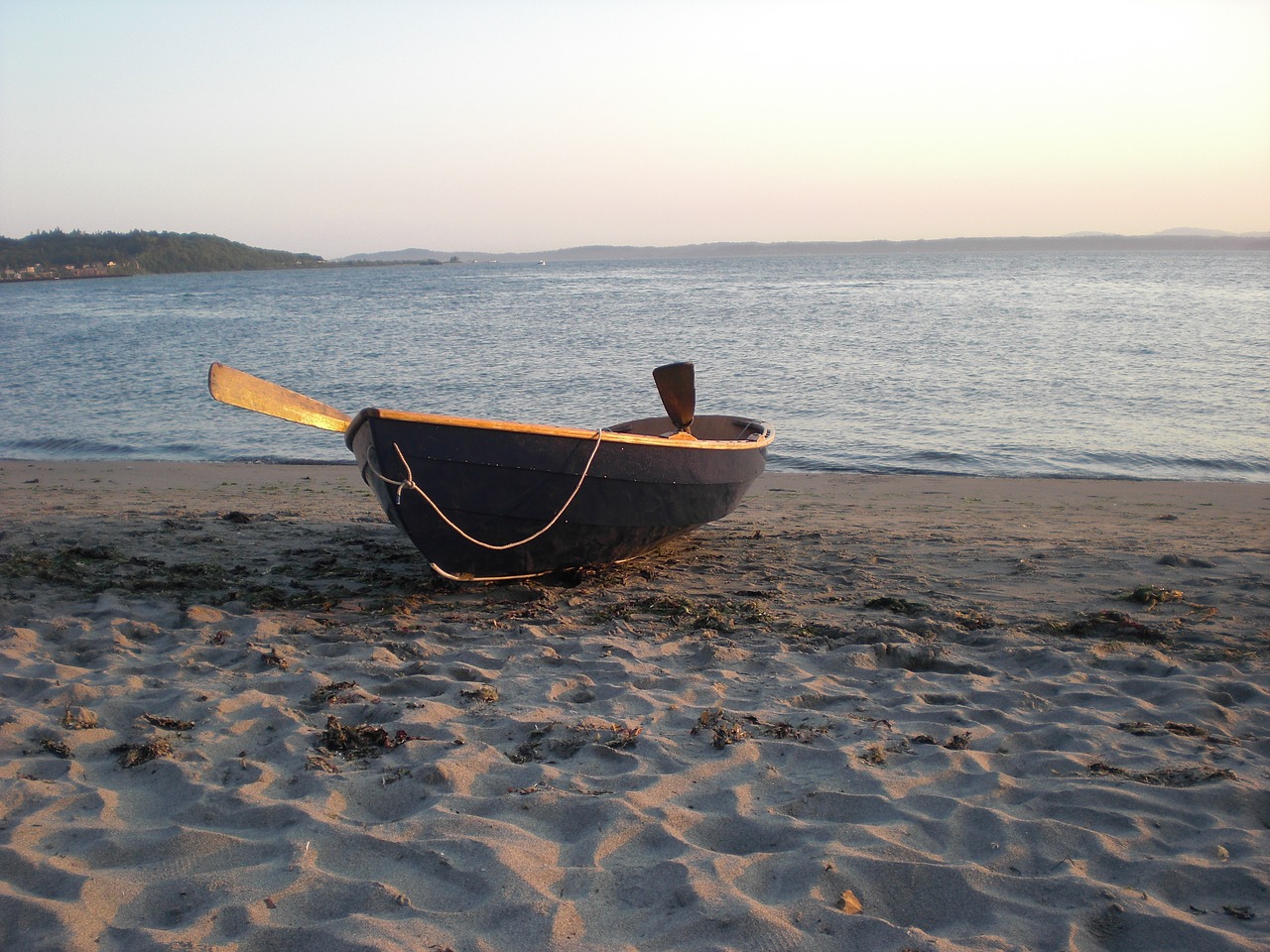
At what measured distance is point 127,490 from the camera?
33.2 ft

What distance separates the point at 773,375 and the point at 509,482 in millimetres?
17071

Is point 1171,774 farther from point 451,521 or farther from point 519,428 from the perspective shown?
point 451,521

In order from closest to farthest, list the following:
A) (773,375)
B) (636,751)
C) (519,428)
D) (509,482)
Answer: (636,751) < (519,428) < (509,482) < (773,375)

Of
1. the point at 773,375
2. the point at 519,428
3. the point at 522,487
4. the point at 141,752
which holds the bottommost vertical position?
the point at 773,375

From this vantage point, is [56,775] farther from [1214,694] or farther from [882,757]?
[1214,694]

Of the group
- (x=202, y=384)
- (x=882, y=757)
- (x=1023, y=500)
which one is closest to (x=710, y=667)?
(x=882, y=757)

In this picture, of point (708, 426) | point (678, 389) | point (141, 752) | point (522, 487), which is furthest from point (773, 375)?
point (141, 752)

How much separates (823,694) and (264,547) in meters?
4.91

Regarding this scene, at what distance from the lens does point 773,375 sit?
72.2 feet

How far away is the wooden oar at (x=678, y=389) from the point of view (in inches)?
296

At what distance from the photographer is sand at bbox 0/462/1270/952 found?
2.58 m

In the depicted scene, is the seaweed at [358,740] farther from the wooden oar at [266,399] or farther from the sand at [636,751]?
the wooden oar at [266,399]

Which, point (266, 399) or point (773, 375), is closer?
point (266, 399)

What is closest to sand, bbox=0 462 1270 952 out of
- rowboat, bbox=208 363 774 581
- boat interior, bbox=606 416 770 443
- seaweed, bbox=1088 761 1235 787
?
seaweed, bbox=1088 761 1235 787
